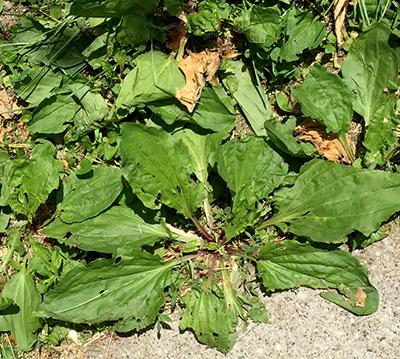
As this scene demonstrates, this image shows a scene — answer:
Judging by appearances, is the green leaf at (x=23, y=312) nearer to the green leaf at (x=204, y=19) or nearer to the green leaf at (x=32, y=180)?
the green leaf at (x=32, y=180)

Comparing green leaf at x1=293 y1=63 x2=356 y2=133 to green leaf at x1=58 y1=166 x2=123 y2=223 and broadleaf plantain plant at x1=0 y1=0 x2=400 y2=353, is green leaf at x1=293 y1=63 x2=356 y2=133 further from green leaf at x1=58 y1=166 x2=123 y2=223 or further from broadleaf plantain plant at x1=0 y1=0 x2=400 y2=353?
green leaf at x1=58 y1=166 x2=123 y2=223

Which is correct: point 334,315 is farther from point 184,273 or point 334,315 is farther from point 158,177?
point 158,177

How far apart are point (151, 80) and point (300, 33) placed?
876 mm

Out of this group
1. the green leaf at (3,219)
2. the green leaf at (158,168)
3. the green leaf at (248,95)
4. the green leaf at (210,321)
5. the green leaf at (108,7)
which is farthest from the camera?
the green leaf at (3,219)

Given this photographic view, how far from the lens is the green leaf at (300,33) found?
2.81 m

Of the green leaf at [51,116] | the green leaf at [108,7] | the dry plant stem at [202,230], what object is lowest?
the dry plant stem at [202,230]

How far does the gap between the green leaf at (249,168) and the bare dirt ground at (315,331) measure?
60 cm

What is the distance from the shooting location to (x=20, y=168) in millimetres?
2932

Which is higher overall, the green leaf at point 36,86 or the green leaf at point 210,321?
the green leaf at point 36,86

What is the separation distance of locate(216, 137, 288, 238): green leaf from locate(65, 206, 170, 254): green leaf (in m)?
0.50

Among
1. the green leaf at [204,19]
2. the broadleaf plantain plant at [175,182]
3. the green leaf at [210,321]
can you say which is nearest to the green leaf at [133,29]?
the broadleaf plantain plant at [175,182]

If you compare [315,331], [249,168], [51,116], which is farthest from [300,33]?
[315,331]

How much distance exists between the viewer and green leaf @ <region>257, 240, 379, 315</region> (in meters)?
2.75

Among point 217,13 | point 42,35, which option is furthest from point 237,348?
Result: point 42,35
